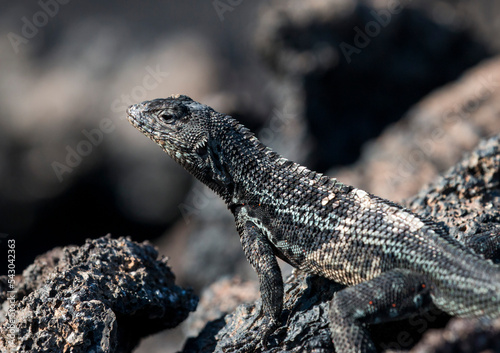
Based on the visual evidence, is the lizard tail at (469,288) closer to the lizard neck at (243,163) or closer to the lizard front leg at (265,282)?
the lizard front leg at (265,282)

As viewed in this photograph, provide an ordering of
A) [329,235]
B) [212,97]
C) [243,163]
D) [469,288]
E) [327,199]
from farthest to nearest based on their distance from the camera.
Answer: [212,97]
[243,163]
[327,199]
[329,235]
[469,288]

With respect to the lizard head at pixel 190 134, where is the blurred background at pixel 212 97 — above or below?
above

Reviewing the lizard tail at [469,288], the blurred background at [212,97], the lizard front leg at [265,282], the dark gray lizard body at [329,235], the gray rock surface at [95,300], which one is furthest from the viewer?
the blurred background at [212,97]

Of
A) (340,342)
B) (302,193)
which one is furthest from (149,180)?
(340,342)

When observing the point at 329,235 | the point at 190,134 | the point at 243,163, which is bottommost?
the point at 329,235

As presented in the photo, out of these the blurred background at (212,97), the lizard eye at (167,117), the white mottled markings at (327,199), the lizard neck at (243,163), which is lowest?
the white mottled markings at (327,199)

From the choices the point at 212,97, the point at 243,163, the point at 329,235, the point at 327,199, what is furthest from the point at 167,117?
the point at 212,97

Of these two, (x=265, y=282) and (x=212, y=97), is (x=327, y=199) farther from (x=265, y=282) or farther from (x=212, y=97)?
(x=212, y=97)

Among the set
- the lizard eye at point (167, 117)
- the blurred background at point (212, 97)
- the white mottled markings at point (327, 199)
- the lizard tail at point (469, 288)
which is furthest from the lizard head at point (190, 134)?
the blurred background at point (212, 97)
